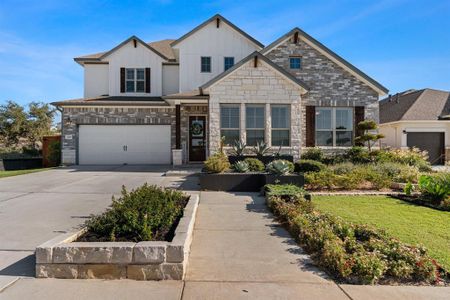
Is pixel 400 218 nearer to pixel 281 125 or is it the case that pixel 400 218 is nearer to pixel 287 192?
pixel 287 192

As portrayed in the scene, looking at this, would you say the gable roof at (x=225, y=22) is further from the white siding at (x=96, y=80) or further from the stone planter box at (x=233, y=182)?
the stone planter box at (x=233, y=182)

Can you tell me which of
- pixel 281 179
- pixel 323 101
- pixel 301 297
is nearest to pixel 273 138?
pixel 323 101

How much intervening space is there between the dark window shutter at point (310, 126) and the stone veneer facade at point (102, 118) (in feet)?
23.8

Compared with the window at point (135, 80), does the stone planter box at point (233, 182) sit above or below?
below

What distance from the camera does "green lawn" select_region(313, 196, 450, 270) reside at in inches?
201

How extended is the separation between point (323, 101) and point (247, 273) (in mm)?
13148

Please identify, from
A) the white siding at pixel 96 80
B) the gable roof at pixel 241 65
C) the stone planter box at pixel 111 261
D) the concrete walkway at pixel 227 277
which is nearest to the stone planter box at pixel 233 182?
the concrete walkway at pixel 227 277

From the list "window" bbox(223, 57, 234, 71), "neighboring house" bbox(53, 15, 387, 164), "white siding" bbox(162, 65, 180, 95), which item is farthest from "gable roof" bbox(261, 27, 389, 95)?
"white siding" bbox(162, 65, 180, 95)

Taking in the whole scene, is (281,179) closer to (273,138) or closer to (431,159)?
(273,138)

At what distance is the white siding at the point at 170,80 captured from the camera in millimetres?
19312

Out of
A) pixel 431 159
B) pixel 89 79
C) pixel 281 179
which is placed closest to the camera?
pixel 281 179

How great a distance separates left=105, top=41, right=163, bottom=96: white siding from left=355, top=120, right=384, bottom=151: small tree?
1125 centimetres

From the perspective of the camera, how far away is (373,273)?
12.4 ft

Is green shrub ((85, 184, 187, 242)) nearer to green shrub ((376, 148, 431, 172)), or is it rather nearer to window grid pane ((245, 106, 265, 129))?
window grid pane ((245, 106, 265, 129))
